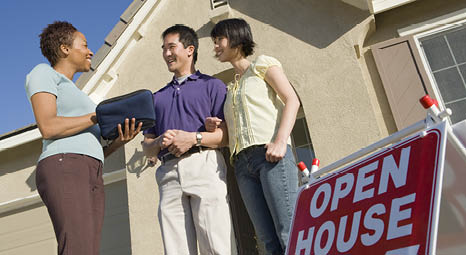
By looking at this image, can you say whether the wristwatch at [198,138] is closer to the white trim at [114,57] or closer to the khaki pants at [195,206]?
the khaki pants at [195,206]

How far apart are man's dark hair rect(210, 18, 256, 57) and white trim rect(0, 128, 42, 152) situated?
613cm

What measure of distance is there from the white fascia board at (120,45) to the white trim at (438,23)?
3.85 m

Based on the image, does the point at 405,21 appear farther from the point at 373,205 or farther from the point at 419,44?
the point at 373,205

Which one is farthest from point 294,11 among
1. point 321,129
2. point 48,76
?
point 48,76

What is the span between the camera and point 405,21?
5609 mm

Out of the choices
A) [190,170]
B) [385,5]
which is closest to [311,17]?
[385,5]

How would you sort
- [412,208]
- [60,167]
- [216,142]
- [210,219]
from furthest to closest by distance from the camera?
1. [216,142]
2. [210,219]
3. [60,167]
4. [412,208]

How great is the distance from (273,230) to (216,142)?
2.15ft

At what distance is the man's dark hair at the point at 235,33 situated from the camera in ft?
9.75

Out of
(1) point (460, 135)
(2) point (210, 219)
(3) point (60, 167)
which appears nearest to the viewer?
(1) point (460, 135)

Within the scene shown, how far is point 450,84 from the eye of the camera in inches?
206

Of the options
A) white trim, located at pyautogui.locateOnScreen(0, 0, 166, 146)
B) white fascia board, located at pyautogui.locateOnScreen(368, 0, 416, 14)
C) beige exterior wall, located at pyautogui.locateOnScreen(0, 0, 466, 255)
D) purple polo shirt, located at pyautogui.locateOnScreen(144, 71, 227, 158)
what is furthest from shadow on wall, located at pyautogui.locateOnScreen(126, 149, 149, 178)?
white fascia board, located at pyautogui.locateOnScreen(368, 0, 416, 14)

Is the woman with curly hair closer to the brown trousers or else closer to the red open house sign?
the brown trousers

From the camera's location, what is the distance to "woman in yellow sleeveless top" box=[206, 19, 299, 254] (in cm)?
243
